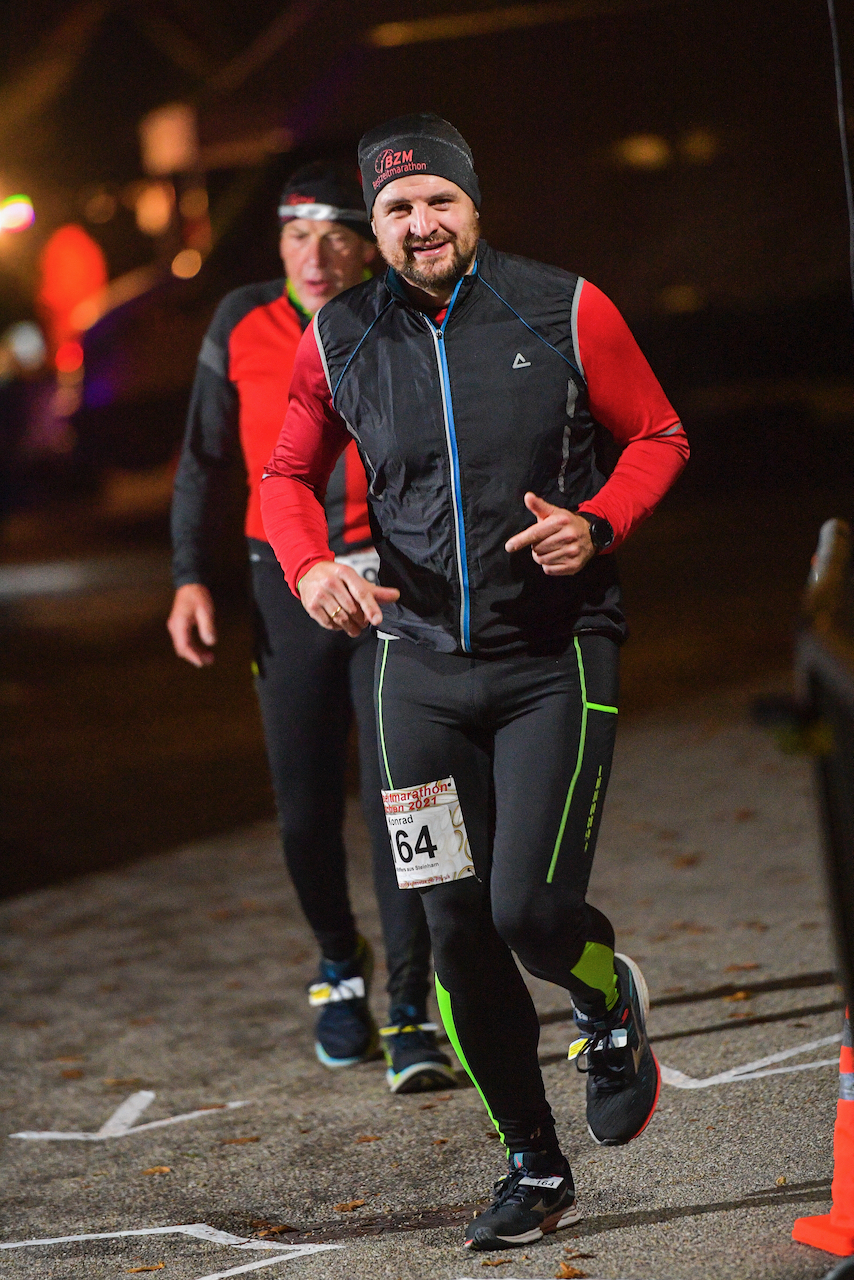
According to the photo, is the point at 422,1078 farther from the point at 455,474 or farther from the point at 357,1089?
the point at 455,474

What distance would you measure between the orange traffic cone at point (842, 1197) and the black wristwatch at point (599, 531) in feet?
3.55

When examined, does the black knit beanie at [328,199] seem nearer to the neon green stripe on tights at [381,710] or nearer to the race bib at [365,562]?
the race bib at [365,562]

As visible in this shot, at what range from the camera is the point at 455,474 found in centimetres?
343

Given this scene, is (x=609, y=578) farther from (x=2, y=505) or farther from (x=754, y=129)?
(x=2, y=505)

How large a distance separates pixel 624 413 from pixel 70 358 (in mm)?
12658

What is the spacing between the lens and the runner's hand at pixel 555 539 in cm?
328

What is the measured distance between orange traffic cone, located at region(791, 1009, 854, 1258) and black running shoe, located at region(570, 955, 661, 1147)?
44cm

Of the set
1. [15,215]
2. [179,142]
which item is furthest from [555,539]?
[15,215]

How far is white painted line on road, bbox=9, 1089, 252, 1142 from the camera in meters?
4.69

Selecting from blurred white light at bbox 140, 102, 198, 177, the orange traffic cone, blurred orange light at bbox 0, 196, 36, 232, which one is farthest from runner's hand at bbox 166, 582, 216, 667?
blurred orange light at bbox 0, 196, 36, 232

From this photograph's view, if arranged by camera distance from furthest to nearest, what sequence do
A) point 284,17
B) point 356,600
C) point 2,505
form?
point 2,505
point 284,17
point 356,600

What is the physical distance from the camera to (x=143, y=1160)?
447cm

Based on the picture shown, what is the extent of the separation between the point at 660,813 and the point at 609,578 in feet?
15.0

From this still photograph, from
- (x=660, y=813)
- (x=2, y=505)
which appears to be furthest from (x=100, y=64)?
(x=660, y=813)
